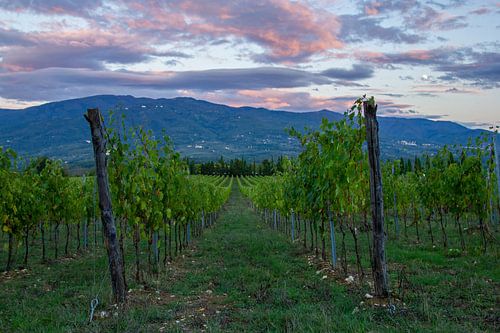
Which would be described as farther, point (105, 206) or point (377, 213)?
point (105, 206)

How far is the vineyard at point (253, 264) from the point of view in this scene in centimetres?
645

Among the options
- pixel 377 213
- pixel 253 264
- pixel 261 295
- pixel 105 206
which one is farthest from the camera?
pixel 253 264

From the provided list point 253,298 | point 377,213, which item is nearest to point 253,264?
point 253,298

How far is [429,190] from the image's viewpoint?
1484 centimetres

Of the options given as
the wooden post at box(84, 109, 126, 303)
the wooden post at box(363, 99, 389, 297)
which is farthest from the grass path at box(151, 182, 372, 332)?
the wooden post at box(84, 109, 126, 303)

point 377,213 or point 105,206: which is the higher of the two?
point 105,206

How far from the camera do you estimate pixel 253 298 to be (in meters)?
7.86

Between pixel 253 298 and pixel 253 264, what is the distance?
3.91 metres

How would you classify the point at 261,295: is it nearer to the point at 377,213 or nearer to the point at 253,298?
the point at 253,298

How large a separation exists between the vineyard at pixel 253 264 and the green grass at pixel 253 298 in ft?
0.11

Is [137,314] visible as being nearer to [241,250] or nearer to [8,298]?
[8,298]

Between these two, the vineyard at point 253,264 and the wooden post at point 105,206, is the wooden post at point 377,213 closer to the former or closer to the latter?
the vineyard at point 253,264

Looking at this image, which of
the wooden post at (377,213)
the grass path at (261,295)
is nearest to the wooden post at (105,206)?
the grass path at (261,295)

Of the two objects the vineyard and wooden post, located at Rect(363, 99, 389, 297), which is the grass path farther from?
wooden post, located at Rect(363, 99, 389, 297)
